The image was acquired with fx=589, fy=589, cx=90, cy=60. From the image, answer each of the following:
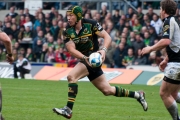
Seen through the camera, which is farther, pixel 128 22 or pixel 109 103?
pixel 128 22

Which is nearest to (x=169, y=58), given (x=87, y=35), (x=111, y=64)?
(x=87, y=35)

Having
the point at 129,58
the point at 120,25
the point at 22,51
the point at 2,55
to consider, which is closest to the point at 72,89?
the point at 129,58

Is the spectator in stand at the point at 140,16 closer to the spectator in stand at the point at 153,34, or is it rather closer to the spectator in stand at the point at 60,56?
the spectator in stand at the point at 153,34

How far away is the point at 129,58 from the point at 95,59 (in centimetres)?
1486

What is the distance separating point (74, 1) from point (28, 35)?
327cm

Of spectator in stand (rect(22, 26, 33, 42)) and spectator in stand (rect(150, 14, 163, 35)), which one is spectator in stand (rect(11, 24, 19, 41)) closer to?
spectator in stand (rect(22, 26, 33, 42))

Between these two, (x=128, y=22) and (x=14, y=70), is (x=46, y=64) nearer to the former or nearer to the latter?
(x=14, y=70)

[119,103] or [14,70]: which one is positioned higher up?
[119,103]

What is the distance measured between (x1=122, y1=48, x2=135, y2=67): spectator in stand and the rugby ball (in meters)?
14.5

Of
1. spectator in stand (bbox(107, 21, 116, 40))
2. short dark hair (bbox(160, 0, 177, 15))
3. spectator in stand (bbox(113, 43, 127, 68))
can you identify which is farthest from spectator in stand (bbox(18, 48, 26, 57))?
short dark hair (bbox(160, 0, 177, 15))

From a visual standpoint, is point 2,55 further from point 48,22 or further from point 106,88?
point 106,88

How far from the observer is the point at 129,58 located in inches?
1030

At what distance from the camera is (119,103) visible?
1573cm

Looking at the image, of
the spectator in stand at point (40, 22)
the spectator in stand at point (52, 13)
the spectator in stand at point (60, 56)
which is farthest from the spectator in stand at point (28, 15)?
the spectator in stand at point (60, 56)
